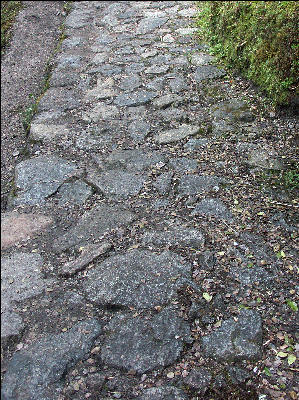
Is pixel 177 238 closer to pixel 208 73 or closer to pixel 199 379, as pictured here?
pixel 199 379

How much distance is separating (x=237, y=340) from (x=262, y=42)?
2772 millimetres

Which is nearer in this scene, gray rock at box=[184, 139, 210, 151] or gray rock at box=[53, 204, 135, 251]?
gray rock at box=[53, 204, 135, 251]

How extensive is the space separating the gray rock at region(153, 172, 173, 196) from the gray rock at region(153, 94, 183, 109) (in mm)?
1042

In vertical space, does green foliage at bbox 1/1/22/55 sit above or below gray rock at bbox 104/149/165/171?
above

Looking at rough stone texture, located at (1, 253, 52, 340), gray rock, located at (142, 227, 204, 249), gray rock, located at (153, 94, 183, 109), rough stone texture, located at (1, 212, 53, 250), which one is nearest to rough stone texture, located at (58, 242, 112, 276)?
rough stone texture, located at (1, 253, 52, 340)

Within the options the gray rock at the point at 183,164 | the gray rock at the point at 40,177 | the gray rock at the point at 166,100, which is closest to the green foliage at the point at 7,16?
the gray rock at the point at 166,100

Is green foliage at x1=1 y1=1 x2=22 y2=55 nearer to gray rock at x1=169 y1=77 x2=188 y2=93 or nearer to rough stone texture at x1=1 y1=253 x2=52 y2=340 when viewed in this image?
gray rock at x1=169 y1=77 x2=188 y2=93

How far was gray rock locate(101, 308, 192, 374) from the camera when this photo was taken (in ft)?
6.62

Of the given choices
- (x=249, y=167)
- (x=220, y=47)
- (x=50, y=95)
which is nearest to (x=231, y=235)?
(x=249, y=167)

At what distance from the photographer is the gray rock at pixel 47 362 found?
6.27ft

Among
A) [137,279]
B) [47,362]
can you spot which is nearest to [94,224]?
[137,279]

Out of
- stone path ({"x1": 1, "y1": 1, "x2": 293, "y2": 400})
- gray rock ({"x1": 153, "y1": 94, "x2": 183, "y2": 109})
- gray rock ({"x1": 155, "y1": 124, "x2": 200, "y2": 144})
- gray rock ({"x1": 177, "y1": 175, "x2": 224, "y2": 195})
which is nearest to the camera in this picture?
stone path ({"x1": 1, "y1": 1, "x2": 293, "y2": 400})

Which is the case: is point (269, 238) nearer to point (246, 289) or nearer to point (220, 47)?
point (246, 289)

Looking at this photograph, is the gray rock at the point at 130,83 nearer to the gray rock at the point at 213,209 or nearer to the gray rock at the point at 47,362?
the gray rock at the point at 213,209
